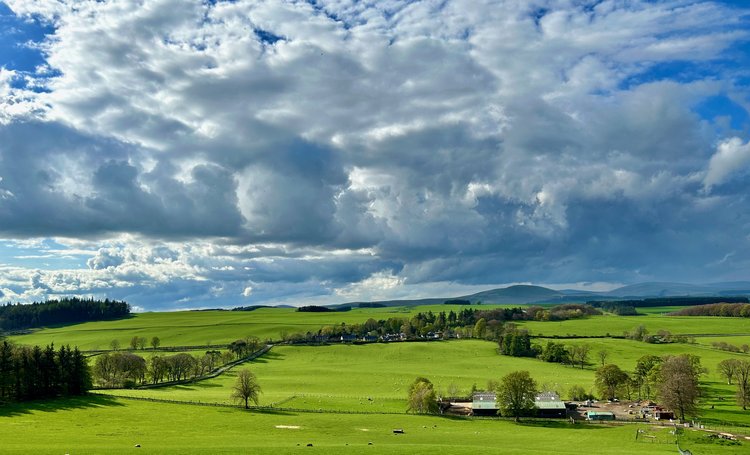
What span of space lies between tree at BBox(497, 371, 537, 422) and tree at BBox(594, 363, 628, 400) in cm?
2698

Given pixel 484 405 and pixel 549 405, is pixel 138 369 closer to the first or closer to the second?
pixel 484 405

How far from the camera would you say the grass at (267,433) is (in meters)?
65.4

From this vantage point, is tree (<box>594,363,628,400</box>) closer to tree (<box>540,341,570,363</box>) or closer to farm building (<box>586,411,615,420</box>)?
farm building (<box>586,411,615,420</box>)

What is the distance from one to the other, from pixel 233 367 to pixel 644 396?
387 feet

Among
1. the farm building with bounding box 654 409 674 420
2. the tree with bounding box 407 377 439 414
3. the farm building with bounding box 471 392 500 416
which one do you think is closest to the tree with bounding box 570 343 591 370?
the farm building with bounding box 471 392 500 416

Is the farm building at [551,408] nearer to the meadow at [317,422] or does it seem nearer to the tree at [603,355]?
the meadow at [317,422]

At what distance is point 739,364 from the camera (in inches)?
5354

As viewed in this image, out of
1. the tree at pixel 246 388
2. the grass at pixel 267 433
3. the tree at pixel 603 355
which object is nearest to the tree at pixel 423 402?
the grass at pixel 267 433

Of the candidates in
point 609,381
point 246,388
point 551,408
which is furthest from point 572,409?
point 246,388

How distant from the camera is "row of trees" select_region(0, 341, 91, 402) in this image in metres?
103

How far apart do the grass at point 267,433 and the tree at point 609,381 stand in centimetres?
3162

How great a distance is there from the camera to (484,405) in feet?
366

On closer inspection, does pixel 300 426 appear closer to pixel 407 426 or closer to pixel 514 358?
pixel 407 426

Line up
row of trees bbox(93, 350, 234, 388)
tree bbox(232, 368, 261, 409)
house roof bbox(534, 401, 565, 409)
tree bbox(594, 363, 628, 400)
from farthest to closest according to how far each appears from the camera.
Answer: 1. row of trees bbox(93, 350, 234, 388)
2. tree bbox(594, 363, 628, 400)
3. house roof bbox(534, 401, 565, 409)
4. tree bbox(232, 368, 261, 409)
